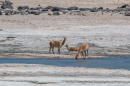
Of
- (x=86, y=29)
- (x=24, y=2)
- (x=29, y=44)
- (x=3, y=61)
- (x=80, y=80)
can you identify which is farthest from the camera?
(x=24, y=2)

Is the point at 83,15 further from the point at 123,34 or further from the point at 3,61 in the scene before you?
the point at 3,61

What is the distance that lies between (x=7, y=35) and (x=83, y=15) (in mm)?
9250

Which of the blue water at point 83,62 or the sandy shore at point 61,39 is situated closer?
the sandy shore at point 61,39

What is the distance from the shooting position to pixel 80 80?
13.8 m

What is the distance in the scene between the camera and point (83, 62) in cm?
1784

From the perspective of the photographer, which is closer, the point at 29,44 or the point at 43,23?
the point at 29,44

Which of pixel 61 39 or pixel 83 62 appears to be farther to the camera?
pixel 61 39

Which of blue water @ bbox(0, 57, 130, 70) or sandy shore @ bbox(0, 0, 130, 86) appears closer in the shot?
sandy shore @ bbox(0, 0, 130, 86)

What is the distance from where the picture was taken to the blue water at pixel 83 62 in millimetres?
16984

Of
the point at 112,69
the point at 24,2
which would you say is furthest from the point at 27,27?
the point at 24,2

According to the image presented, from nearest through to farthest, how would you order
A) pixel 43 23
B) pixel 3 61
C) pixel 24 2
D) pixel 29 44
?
1. pixel 3 61
2. pixel 29 44
3. pixel 43 23
4. pixel 24 2

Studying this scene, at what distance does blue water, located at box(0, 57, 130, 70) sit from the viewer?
55.7 ft

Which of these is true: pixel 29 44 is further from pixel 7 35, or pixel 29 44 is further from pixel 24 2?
pixel 24 2

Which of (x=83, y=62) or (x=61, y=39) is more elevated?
(x=83, y=62)
